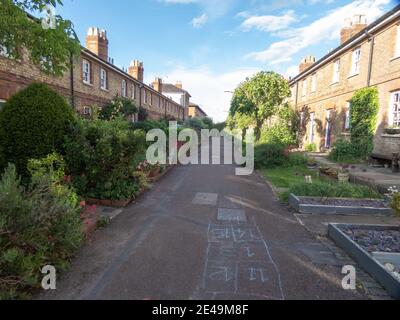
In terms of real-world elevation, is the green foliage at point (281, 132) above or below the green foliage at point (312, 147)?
above

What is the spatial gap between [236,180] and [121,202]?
5461 millimetres

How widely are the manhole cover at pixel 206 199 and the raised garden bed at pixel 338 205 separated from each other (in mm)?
2105

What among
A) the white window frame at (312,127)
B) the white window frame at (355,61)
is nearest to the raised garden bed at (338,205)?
the white window frame at (355,61)

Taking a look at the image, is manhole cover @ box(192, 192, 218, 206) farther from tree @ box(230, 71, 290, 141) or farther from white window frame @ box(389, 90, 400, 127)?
tree @ box(230, 71, 290, 141)

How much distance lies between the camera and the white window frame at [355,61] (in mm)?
15905

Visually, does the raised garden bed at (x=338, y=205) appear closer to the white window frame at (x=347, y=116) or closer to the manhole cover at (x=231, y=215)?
the manhole cover at (x=231, y=215)

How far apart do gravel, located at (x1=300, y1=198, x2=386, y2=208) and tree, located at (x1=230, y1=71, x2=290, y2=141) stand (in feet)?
44.3

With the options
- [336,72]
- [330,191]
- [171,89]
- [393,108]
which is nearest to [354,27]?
[336,72]

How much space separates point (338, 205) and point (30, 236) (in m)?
6.57

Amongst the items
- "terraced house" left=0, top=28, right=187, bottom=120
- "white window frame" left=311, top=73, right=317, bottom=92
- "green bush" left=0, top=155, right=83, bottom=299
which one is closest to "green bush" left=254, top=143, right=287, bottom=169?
"terraced house" left=0, top=28, right=187, bottom=120

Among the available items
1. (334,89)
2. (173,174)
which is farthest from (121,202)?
(334,89)

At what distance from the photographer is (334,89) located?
18.5 metres

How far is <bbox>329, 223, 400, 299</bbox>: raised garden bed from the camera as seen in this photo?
3490 millimetres

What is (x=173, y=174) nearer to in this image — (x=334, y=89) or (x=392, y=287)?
(x=392, y=287)
